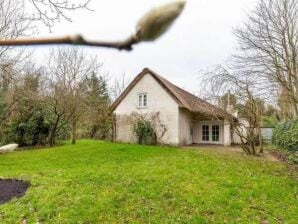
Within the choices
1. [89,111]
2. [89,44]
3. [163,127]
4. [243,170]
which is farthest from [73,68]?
[89,44]

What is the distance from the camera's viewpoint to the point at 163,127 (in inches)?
777

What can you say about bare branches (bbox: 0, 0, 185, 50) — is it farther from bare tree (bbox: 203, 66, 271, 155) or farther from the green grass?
bare tree (bbox: 203, 66, 271, 155)

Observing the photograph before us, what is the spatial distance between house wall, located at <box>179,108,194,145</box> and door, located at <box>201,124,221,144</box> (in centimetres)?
115

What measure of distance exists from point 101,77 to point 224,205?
27781 millimetres

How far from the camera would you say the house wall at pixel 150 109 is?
63.9ft

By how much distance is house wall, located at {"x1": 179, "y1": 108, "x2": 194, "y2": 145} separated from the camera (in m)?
19.9

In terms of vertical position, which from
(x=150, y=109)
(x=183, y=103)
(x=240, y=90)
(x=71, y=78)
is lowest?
(x=150, y=109)

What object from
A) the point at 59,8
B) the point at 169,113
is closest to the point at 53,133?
the point at 169,113

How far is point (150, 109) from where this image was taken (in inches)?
809

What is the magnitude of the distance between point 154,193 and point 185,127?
527 inches

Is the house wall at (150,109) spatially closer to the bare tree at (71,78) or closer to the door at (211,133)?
the bare tree at (71,78)

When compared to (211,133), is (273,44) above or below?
above

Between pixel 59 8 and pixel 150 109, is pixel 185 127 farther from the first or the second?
pixel 59 8

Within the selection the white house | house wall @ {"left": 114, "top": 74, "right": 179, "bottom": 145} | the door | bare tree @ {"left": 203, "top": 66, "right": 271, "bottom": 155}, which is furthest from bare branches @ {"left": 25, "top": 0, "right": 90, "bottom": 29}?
the door
